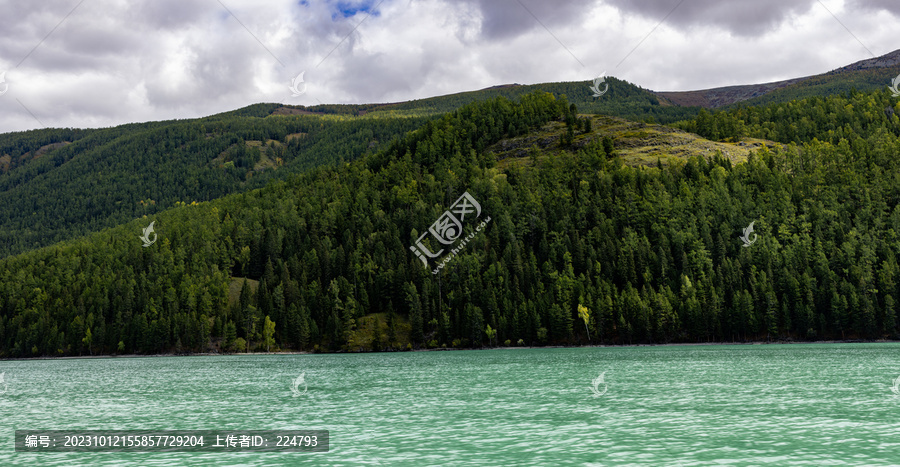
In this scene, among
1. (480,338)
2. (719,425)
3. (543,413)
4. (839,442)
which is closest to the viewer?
(839,442)

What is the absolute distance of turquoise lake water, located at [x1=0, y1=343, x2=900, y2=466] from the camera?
35.2 meters

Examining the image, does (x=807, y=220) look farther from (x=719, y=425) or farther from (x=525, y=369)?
(x=719, y=425)

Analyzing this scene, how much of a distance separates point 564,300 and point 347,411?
128796 millimetres

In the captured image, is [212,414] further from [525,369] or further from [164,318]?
[164,318]

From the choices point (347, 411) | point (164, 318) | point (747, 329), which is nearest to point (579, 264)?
point (747, 329)

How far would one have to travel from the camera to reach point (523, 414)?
4984 centimetres

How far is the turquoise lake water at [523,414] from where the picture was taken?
35.2 metres

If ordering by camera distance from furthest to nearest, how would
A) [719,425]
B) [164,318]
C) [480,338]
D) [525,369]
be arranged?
[164,318], [480,338], [525,369], [719,425]

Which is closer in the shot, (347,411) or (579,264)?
(347,411)

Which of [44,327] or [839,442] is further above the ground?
[44,327]

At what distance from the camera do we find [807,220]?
655 feet

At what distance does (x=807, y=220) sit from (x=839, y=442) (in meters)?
185

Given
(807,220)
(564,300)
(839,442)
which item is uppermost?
(807,220)

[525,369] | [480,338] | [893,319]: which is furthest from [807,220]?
[525,369]
